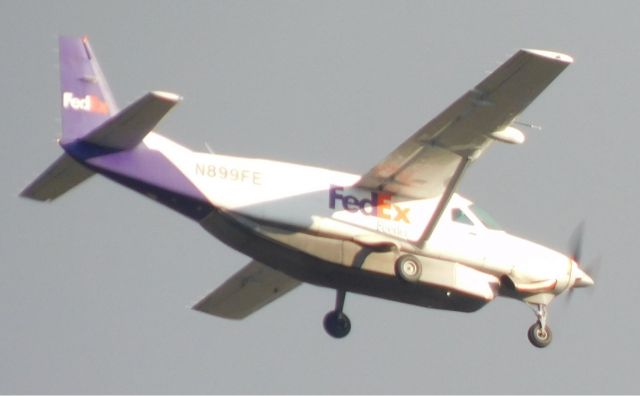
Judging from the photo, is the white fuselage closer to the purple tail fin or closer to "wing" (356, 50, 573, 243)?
"wing" (356, 50, 573, 243)

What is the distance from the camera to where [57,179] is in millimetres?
38812

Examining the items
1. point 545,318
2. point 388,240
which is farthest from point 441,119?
point 545,318

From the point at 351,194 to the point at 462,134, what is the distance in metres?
2.37

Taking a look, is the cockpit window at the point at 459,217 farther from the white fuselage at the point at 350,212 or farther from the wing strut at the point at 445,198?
the wing strut at the point at 445,198

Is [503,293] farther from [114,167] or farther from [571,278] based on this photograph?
[114,167]

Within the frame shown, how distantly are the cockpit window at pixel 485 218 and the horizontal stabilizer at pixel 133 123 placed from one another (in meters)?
6.94

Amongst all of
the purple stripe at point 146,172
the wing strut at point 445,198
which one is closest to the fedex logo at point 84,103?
the purple stripe at point 146,172

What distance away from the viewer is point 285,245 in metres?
38.6

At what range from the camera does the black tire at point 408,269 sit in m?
39.1

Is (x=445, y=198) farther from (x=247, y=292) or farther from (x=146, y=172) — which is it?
(x=247, y=292)

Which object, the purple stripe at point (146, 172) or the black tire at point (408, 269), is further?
the black tire at point (408, 269)

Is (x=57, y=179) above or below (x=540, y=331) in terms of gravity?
above

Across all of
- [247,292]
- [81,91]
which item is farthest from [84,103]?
[247,292]

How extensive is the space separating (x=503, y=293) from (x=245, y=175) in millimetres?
5799
